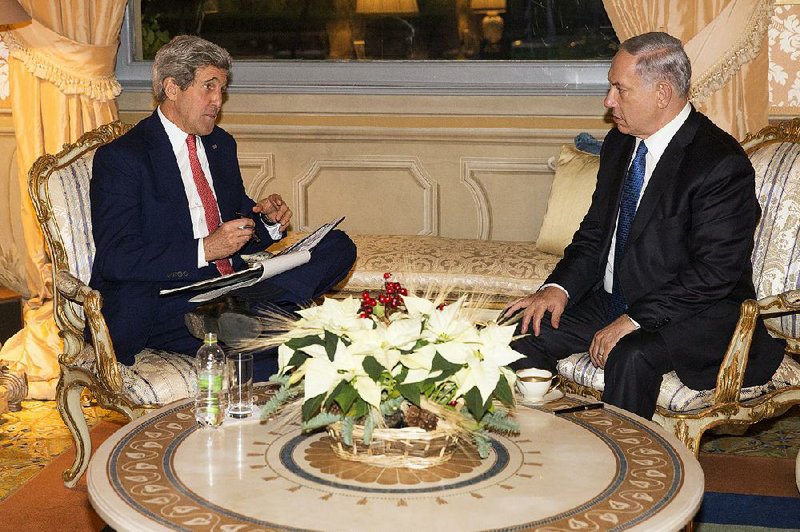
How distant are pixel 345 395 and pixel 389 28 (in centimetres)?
339

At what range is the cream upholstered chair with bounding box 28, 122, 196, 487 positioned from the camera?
329 centimetres

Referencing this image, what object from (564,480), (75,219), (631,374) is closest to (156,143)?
(75,219)

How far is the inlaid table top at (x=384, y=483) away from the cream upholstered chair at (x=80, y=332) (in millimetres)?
729

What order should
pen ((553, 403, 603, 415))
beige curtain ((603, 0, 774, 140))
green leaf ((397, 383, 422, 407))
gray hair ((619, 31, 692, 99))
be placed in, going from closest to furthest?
1. green leaf ((397, 383, 422, 407))
2. pen ((553, 403, 603, 415))
3. gray hair ((619, 31, 692, 99))
4. beige curtain ((603, 0, 774, 140))

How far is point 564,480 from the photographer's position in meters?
2.20

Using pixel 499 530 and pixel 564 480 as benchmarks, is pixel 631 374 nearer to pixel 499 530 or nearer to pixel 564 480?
pixel 564 480

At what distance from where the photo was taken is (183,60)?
359cm

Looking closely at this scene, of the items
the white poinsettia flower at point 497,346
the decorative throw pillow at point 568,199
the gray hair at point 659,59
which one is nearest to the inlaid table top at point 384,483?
the white poinsettia flower at point 497,346

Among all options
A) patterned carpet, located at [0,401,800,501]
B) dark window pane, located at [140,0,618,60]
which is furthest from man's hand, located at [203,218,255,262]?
dark window pane, located at [140,0,618,60]

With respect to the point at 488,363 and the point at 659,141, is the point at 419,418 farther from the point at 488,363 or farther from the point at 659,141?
the point at 659,141

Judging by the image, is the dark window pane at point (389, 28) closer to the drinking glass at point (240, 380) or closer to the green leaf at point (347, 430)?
→ the drinking glass at point (240, 380)

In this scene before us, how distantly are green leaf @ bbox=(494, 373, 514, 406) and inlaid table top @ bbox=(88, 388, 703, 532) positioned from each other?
155mm

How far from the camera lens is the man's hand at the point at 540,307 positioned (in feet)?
11.5

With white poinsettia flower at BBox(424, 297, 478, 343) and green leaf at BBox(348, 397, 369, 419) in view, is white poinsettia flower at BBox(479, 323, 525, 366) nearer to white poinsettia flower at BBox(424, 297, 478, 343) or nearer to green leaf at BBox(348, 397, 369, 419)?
white poinsettia flower at BBox(424, 297, 478, 343)
